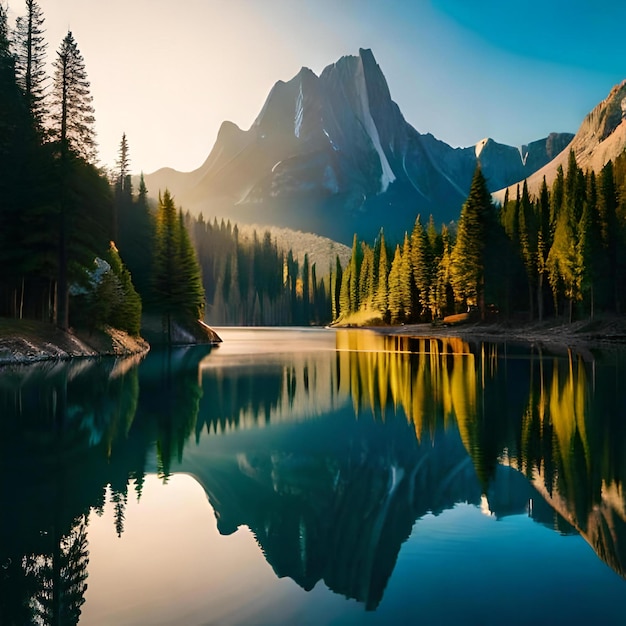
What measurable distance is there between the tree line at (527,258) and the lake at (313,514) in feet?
162

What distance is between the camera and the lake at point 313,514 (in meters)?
5.71

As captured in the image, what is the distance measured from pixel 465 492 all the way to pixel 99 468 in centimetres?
683

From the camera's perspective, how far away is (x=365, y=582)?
6.27 meters

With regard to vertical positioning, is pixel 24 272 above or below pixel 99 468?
above

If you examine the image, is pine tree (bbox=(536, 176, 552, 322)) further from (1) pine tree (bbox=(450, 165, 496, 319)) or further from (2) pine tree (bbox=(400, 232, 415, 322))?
(2) pine tree (bbox=(400, 232, 415, 322))

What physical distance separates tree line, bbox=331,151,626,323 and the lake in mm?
49356

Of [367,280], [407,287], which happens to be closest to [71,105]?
[407,287]

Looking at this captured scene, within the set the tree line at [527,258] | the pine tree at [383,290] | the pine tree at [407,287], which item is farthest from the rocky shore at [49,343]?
the pine tree at [383,290]

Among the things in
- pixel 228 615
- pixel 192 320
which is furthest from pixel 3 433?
pixel 192 320

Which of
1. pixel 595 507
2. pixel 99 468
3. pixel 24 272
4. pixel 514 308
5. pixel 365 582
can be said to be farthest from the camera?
pixel 514 308

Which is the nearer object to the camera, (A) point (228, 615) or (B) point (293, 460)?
(A) point (228, 615)

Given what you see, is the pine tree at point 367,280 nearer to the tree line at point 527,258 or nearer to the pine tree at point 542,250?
the tree line at point 527,258

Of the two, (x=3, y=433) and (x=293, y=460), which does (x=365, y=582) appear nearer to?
(x=293, y=460)

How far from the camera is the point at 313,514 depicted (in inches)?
332
